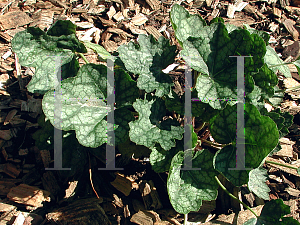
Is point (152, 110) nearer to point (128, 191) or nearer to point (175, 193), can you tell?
point (175, 193)

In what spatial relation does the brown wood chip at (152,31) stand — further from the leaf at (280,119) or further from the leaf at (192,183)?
the leaf at (192,183)

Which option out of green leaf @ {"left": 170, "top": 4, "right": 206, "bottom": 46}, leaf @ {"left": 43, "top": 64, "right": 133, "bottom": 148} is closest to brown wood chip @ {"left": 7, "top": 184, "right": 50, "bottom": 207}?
leaf @ {"left": 43, "top": 64, "right": 133, "bottom": 148}

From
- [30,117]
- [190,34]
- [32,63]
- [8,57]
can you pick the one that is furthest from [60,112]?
[8,57]

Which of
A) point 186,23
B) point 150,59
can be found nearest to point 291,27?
point 186,23

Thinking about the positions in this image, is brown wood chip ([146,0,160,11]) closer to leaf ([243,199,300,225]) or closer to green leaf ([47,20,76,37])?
green leaf ([47,20,76,37])

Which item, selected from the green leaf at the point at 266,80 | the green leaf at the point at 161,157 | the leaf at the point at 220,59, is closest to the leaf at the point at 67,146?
the green leaf at the point at 161,157

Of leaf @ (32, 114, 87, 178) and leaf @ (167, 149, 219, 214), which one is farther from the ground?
leaf @ (32, 114, 87, 178)
